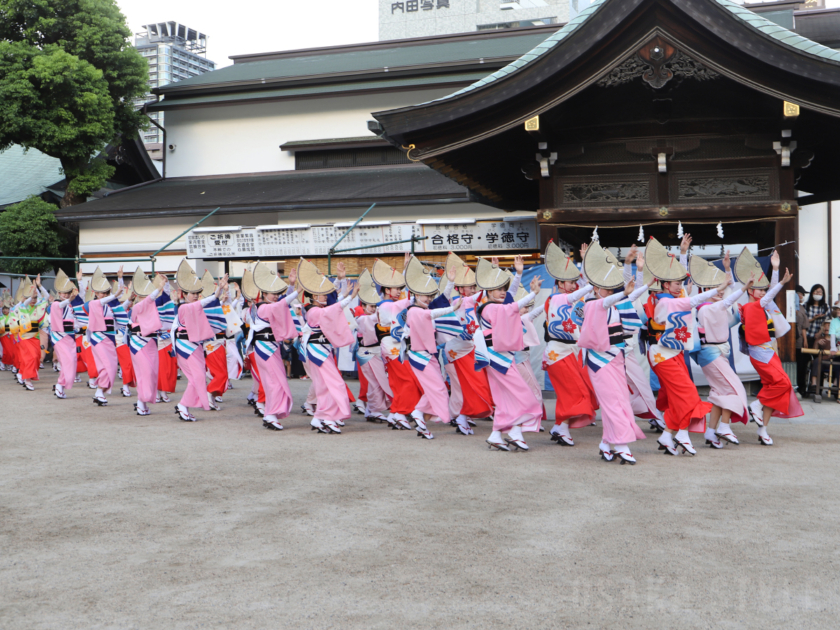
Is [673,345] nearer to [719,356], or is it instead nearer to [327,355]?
[719,356]

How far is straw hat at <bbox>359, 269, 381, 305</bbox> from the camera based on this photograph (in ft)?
32.8

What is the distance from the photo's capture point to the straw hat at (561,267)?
7.61m

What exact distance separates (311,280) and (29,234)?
44.9 feet

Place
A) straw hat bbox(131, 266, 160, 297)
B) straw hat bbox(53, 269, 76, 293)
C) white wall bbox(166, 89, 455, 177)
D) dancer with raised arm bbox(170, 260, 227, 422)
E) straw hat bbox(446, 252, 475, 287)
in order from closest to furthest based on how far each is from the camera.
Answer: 1. straw hat bbox(446, 252, 475, 287)
2. dancer with raised arm bbox(170, 260, 227, 422)
3. straw hat bbox(131, 266, 160, 297)
4. straw hat bbox(53, 269, 76, 293)
5. white wall bbox(166, 89, 455, 177)

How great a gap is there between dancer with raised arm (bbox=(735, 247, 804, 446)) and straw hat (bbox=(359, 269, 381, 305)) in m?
4.29

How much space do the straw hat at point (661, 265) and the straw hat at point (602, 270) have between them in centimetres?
38

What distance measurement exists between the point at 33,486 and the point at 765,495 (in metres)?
5.32

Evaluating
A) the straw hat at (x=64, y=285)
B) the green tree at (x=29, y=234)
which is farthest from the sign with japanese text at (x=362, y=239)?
the green tree at (x=29, y=234)

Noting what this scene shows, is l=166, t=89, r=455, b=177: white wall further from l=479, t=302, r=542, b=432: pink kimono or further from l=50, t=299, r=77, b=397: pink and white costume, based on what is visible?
l=479, t=302, r=542, b=432: pink kimono

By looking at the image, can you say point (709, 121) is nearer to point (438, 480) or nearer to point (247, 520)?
point (438, 480)

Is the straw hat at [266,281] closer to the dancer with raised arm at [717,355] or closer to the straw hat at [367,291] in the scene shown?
the straw hat at [367,291]

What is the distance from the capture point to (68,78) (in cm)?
1906

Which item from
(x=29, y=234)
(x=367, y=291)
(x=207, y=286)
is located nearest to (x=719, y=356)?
(x=367, y=291)

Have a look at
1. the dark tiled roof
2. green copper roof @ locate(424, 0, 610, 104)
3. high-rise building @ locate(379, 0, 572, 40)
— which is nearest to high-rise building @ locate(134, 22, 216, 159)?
high-rise building @ locate(379, 0, 572, 40)
